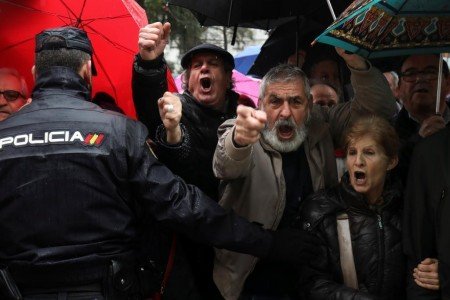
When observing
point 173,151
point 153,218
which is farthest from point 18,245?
point 173,151

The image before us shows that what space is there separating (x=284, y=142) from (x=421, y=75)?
1370mm

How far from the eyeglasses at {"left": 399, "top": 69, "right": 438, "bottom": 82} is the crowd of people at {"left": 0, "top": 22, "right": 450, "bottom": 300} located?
44cm

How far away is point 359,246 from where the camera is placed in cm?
366

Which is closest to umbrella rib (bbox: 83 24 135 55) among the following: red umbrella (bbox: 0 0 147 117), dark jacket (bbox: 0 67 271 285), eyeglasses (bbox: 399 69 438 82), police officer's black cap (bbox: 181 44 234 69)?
red umbrella (bbox: 0 0 147 117)

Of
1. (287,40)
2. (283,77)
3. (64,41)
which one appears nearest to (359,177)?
(283,77)

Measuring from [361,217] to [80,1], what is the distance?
7.59 feet

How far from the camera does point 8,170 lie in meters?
3.08

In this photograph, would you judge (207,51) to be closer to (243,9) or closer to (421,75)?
(243,9)

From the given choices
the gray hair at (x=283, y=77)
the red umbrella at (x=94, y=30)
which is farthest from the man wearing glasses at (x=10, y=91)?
the gray hair at (x=283, y=77)

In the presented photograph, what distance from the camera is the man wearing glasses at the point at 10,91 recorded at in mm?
4359

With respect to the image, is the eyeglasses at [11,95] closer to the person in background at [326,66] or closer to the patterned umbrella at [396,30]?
the patterned umbrella at [396,30]

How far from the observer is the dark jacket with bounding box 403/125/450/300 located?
332cm

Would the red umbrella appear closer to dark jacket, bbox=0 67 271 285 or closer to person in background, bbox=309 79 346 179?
dark jacket, bbox=0 67 271 285

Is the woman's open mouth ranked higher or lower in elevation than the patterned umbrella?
lower
